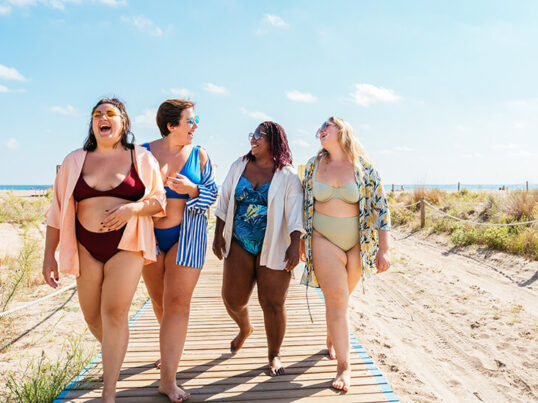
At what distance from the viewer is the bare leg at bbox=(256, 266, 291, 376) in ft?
10.1

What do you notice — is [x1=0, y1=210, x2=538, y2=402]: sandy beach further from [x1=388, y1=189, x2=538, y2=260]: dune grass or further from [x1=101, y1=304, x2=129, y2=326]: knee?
[x1=101, y1=304, x2=129, y2=326]: knee

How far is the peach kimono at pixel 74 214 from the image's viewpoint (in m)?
2.37

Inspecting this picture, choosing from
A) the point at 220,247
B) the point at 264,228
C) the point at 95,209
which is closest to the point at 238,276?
the point at 220,247

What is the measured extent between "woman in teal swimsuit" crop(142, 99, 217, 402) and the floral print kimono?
788mm

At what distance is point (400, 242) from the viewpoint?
12.6 metres

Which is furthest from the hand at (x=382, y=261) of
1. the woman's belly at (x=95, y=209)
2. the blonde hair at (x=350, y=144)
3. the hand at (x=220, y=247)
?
the woman's belly at (x=95, y=209)

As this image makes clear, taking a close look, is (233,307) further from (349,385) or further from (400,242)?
(400,242)

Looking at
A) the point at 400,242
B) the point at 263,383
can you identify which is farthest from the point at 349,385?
the point at 400,242

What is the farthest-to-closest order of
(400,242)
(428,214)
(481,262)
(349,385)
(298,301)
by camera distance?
(428,214) → (400,242) → (481,262) → (298,301) → (349,385)

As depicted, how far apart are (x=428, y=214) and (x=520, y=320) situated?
33.4 feet

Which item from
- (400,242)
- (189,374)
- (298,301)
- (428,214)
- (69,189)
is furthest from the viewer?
(428,214)

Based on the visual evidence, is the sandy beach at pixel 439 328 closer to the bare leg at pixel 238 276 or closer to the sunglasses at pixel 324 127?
the bare leg at pixel 238 276

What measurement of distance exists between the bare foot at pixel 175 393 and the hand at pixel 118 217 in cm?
122

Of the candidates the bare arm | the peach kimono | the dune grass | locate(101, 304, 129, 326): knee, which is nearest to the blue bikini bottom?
the peach kimono
